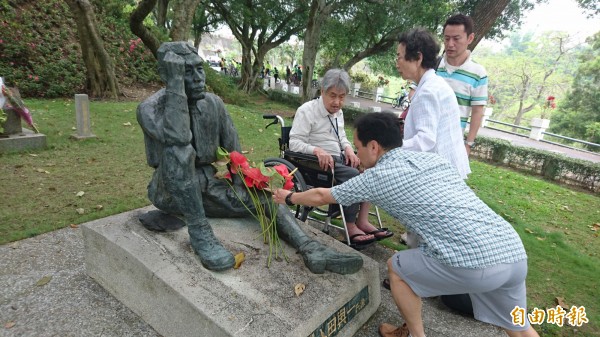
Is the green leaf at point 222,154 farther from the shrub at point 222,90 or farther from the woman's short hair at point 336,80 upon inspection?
the shrub at point 222,90

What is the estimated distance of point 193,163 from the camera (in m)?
2.24

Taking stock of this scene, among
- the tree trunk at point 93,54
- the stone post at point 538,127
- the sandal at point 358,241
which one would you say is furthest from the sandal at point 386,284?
the stone post at point 538,127

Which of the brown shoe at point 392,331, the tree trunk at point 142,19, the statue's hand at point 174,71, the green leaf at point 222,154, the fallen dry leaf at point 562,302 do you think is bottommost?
the fallen dry leaf at point 562,302

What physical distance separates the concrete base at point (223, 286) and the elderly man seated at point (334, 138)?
0.65 m

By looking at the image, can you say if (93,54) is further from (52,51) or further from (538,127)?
(538,127)

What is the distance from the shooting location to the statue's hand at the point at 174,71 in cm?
205

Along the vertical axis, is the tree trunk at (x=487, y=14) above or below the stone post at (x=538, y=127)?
above

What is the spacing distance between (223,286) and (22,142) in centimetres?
501

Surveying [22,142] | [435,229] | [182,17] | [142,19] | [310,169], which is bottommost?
[22,142]

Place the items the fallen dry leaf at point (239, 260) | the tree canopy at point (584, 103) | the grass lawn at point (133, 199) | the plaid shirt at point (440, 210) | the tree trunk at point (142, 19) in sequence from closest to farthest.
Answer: the plaid shirt at point (440, 210)
the fallen dry leaf at point (239, 260)
the grass lawn at point (133, 199)
the tree trunk at point (142, 19)
the tree canopy at point (584, 103)

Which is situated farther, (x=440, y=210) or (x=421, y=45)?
(x=421, y=45)

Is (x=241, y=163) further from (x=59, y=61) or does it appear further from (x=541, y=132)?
(x=541, y=132)

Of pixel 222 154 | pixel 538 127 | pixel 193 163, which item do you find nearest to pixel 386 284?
pixel 222 154

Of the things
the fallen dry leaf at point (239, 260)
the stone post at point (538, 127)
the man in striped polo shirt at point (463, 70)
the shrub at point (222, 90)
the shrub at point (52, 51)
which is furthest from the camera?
the stone post at point (538, 127)
